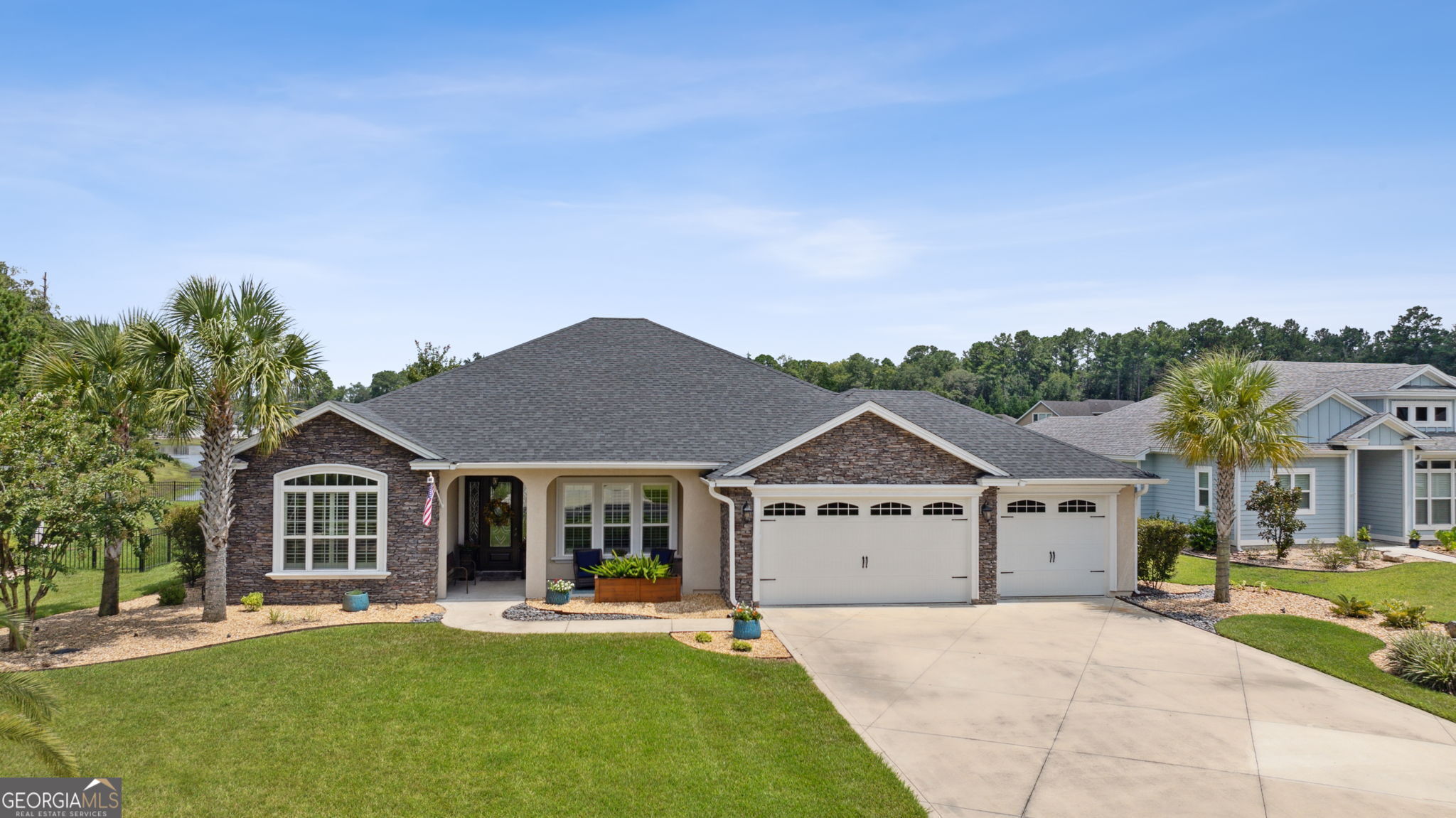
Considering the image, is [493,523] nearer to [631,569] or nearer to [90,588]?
[631,569]

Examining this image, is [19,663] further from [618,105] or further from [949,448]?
[949,448]

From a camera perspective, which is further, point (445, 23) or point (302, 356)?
point (302, 356)

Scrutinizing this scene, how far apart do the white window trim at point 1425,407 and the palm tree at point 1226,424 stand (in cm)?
1476

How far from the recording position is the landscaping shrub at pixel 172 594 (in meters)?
16.1

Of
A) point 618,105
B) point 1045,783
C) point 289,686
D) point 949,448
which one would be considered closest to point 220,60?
point 618,105

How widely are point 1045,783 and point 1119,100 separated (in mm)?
14504

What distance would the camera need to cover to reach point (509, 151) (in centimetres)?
1783

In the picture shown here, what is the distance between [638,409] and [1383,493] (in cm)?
2529

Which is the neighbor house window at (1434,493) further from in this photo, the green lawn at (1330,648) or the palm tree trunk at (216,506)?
the palm tree trunk at (216,506)

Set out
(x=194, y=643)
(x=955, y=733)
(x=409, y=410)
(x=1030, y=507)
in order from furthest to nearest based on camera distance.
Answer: (x=409, y=410) < (x=1030, y=507) < (x=194, y=643) < (x=955, y=733)

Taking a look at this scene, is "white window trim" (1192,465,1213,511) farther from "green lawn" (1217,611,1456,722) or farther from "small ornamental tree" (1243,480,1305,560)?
"green lawn" (1217,611,1456,722)

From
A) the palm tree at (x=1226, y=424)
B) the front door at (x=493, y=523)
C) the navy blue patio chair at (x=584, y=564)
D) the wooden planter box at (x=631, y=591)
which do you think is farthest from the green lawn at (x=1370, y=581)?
the front door at (x=493, y=523)

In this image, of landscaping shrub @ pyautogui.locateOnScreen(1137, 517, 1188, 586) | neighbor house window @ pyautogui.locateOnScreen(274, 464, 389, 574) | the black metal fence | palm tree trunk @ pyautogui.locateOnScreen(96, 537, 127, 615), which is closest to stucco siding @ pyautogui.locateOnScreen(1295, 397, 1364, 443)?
landscaping shrub @ pyautogui.locateOnScreen(1137, 517, 1188, 586)

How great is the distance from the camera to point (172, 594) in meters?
16.1
